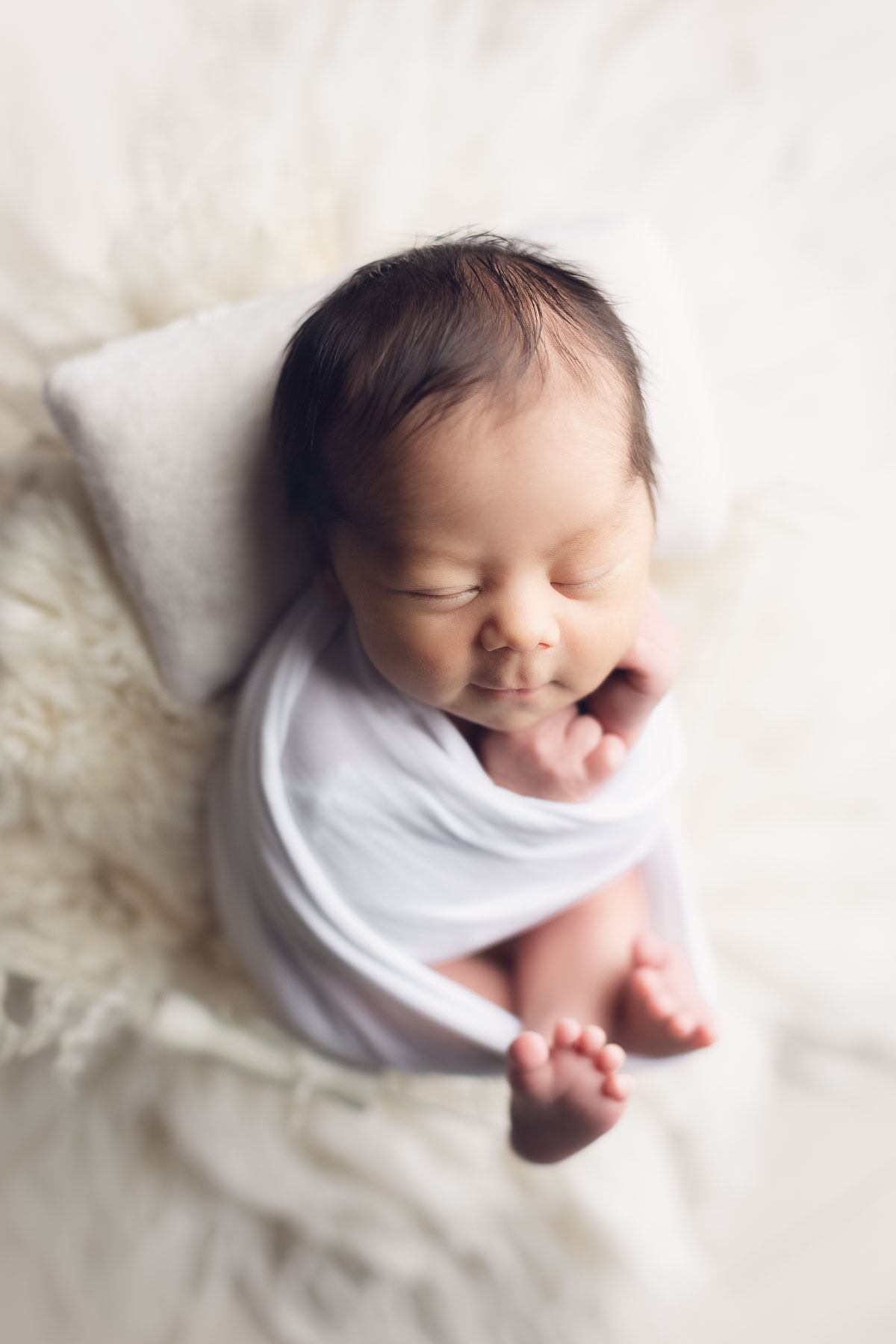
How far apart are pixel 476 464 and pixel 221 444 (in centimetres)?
28

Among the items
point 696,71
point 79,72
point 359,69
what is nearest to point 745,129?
point 696,71

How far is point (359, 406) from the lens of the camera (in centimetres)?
68

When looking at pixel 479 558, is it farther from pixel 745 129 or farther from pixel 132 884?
pixel 745 129

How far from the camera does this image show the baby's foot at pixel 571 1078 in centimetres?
79

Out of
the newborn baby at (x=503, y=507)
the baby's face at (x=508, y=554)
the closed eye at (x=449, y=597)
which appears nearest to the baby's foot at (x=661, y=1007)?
the newborn baby at (x=503, y=507)

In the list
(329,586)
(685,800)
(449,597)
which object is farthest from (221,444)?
(685,800)

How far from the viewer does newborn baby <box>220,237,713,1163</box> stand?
0.66m

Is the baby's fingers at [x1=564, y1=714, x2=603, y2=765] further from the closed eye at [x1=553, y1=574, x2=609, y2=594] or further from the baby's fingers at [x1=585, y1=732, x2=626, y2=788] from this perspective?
the closed eye at [x1=553, y1=574, x2=609, y2=594]

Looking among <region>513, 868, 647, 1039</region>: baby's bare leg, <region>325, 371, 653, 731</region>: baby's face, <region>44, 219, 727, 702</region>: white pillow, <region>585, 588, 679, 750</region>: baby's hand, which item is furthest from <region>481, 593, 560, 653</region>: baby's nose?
<region>513, 868, 647, 1039</region>: baby's bare leg

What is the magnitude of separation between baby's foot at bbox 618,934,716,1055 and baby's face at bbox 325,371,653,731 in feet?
0.94

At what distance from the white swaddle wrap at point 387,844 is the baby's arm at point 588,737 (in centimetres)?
2

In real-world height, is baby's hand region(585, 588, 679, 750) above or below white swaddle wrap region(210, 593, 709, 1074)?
above

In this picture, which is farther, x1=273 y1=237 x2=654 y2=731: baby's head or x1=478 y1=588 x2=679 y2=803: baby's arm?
x1=478 y1=588 x2=679 y2=803: baby's arm

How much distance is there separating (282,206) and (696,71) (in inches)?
26.3
